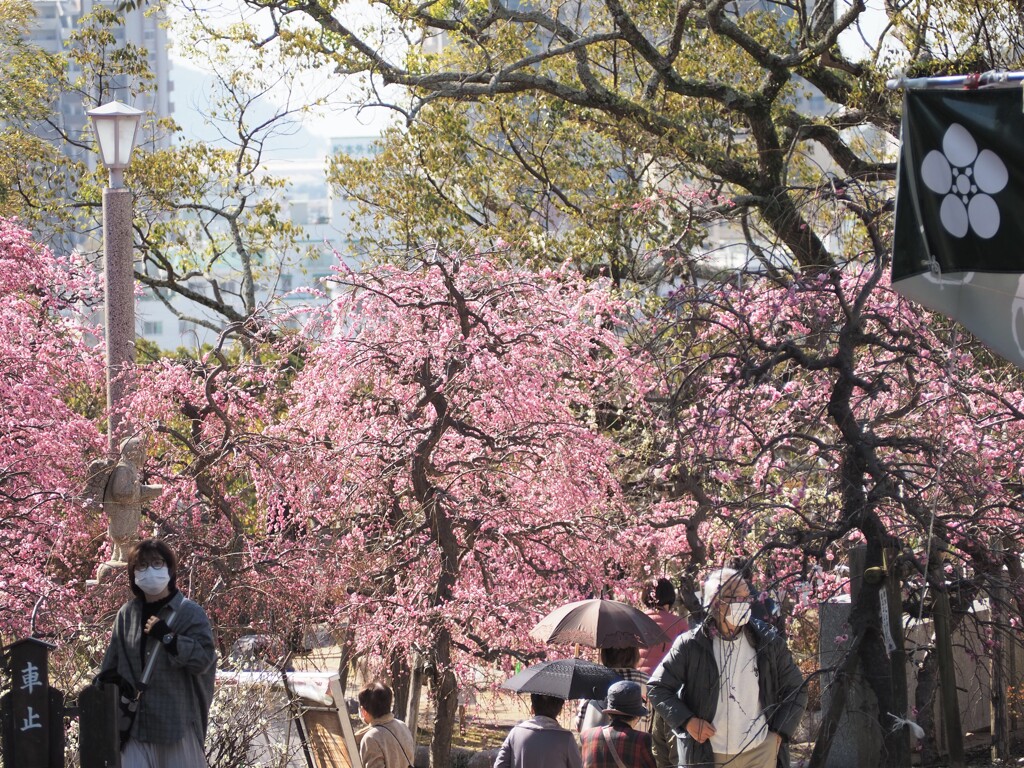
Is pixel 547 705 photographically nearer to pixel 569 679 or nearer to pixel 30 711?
pixel 569 679

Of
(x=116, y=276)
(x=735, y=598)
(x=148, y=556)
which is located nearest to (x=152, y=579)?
(x=148, y=556)

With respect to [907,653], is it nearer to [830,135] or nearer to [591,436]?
[591,436]

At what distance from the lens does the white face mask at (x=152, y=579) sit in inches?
216

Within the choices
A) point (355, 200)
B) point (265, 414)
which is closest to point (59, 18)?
point (355, 200)

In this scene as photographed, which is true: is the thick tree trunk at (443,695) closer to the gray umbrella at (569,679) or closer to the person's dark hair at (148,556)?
the gray umbrella at (569,679)

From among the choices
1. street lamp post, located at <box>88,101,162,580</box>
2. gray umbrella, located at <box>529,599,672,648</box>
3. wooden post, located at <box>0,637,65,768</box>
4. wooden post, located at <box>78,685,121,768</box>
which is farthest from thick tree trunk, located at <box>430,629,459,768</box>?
wooden post, located at <box>0,637,65,768</box>

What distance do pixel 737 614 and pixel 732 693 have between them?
0.37 m

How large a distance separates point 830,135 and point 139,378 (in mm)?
7696

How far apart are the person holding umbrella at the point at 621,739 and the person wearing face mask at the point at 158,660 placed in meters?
1.79

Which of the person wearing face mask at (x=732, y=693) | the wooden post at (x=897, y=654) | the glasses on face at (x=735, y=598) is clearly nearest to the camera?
the wooden post at (x=897, y=654)

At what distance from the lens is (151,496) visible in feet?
27.1

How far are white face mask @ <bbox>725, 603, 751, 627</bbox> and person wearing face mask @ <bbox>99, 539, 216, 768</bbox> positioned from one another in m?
2.29

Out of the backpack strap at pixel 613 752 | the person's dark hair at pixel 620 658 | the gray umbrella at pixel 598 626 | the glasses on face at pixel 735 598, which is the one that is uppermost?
the glasses on face at pixel 735 598

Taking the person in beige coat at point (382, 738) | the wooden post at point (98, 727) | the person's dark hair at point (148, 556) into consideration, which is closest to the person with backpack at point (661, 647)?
the person in beige coat at point (382, 738)
